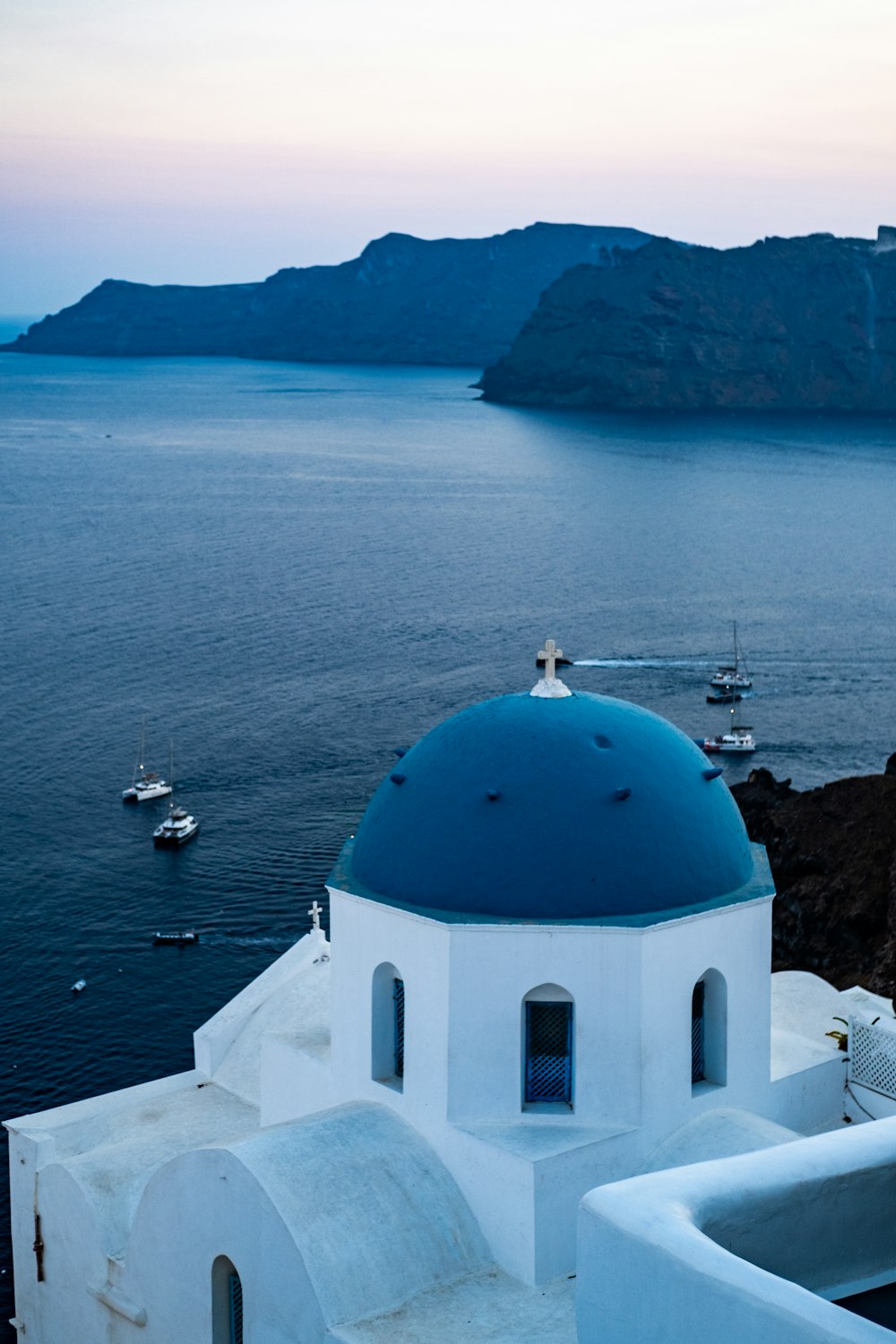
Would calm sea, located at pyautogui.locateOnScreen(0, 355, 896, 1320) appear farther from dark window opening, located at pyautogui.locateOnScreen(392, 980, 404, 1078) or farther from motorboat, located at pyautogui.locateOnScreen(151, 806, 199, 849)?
dark window opening, located at pyautogui.locateOnScreen(392, 980, 404, 1078)

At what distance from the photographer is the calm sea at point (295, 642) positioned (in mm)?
44469

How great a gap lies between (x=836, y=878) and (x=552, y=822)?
903 inches

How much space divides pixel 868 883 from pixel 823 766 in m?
23.5

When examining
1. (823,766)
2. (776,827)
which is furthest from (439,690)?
(776,827)

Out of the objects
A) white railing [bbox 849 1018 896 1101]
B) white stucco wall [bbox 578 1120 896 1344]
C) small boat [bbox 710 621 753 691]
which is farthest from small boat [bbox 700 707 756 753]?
white stucco wall [bbox 578 1120 896 1344]

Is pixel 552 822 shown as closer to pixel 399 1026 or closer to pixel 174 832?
pixel 399 1026

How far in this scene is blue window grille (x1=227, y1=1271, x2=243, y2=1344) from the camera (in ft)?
A: 52.5

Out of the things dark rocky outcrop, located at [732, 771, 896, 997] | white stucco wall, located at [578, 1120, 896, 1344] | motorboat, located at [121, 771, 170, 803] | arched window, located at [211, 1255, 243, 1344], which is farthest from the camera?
motorboat, located at [121, 771, 170, 803]

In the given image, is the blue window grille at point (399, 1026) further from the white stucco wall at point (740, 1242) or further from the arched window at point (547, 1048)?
the white stucco wall at point (740, 1242)

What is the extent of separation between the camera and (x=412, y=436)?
17275cm

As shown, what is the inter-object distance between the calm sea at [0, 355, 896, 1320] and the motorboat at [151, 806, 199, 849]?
0.52 m

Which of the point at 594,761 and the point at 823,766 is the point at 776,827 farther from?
the point at 594,761

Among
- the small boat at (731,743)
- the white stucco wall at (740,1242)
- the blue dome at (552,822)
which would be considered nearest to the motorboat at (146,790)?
the small boat at (731,743)

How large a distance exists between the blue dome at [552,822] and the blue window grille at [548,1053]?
3.34ft
